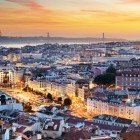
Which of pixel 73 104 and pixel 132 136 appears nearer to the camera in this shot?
pixel 132 136

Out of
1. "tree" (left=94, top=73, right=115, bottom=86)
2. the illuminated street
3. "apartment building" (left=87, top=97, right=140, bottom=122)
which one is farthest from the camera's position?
"tree" (left=94, top=73, right=115, bottom=86)

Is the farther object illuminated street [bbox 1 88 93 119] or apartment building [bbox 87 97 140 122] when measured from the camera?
illuminated street [bbox 1 88 93 119]

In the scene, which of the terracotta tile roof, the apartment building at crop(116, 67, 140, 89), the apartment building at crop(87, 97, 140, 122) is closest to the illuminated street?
the apartment building at crop(87, 97, 140, 122)

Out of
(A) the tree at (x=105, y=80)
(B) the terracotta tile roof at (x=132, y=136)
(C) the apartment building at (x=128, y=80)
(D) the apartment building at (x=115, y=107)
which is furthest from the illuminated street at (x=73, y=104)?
(B) the terracotta tile roof at (x=132, y=136)

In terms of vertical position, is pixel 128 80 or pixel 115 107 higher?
pixel 128 80

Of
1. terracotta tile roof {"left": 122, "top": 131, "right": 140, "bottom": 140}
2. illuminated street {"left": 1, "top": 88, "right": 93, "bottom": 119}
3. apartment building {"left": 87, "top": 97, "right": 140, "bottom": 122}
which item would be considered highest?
terracotta tile roof {"left": 122, "top": 131, "right": 140, "bottom": 140}

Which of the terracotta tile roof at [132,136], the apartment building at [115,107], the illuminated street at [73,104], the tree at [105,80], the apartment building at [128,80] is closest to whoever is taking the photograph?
the terracotta tile roof at [132,136]

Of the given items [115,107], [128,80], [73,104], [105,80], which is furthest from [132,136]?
[105,80]

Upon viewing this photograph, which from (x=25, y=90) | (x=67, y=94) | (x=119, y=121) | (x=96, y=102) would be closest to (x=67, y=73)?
(x=25, y=90)

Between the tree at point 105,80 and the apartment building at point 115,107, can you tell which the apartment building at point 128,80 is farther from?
the apartment building at point 115,107

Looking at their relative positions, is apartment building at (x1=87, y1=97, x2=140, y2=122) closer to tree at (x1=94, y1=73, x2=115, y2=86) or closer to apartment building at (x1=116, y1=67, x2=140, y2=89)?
apartment building at (x1=116, y1=67, x2=140, y2=89)

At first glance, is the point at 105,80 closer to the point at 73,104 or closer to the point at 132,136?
the point at 73,104
